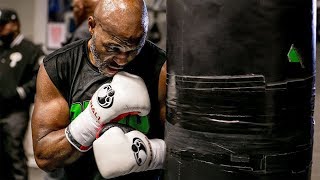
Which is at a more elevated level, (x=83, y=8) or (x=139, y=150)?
(x=83, y=8)

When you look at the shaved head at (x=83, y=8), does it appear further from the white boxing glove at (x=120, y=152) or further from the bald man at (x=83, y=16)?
the white boxing glove at (x=120, y=152)

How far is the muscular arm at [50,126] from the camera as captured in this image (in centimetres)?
152

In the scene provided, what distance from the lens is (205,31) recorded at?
122 centimetres

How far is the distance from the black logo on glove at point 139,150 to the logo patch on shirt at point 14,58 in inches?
88.2

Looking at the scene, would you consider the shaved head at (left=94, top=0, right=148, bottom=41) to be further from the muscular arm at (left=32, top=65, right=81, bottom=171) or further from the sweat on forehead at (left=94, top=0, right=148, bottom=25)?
the muscular arm at (left=32, top=65, right=81, bottom=171)

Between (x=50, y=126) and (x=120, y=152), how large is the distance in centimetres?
29

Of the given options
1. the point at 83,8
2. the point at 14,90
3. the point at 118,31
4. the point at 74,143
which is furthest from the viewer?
the point at 14,90

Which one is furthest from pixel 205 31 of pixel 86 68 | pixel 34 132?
pixel 34 132

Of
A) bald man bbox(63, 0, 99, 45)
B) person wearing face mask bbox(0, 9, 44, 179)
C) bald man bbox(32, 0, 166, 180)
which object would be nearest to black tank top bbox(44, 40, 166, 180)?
bald man bbox(32, 0, 166, 180)

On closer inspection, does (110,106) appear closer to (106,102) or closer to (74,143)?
(106,102)

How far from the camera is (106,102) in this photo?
56.1 inches

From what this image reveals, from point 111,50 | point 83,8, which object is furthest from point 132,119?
point 83,8

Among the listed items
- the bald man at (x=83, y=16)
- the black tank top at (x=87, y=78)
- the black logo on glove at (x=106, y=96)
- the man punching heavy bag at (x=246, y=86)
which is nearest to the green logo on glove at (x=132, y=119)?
the black tank top at (x=87, y=78)

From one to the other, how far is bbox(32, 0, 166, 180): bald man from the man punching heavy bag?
182mm
